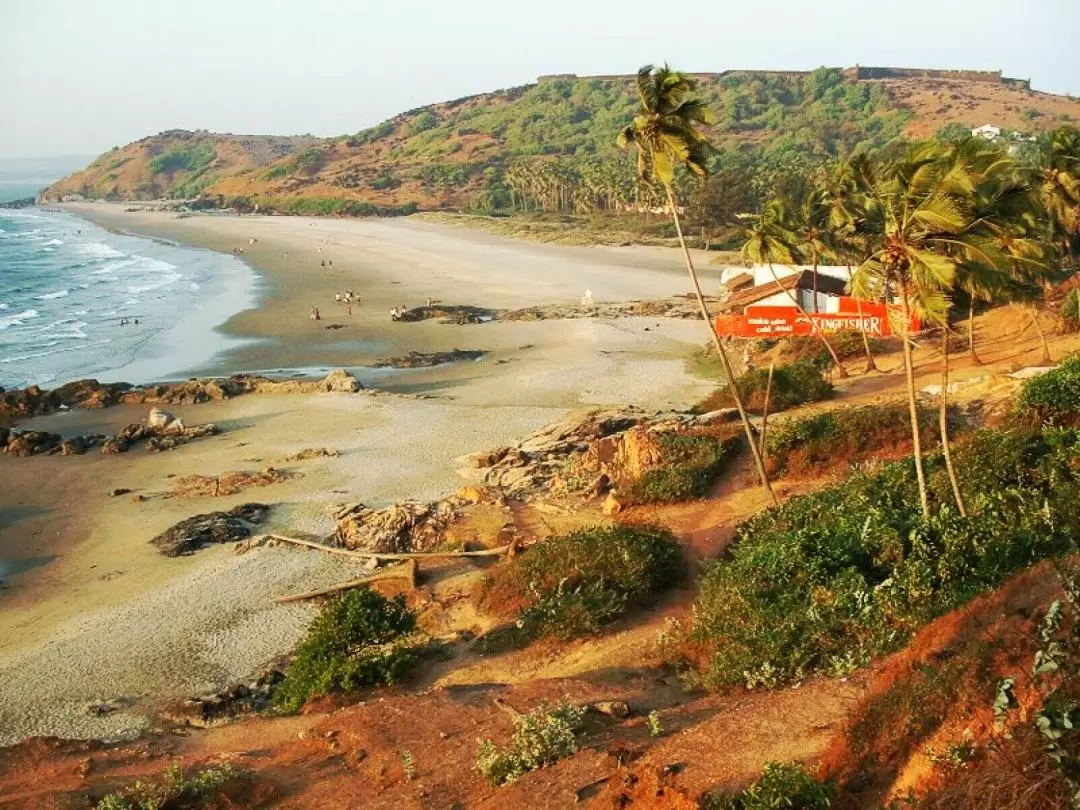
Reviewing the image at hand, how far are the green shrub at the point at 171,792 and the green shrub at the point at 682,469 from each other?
35.3 feet

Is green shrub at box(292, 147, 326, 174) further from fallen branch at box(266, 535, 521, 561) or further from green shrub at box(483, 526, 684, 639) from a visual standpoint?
green shrub at box(483, 526, 684, 639)

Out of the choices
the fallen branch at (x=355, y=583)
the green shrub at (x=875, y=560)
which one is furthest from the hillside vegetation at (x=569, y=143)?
the green shrub at (x=875, y=560)

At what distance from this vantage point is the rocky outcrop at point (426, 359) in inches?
1591

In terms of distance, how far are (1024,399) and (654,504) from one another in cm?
751

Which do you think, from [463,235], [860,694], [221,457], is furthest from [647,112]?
[463,235]

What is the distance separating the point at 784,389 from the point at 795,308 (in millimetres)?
7916

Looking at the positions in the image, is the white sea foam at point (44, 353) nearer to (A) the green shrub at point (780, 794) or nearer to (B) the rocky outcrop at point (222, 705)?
(B) the rocky outcrop at point (222, 705)

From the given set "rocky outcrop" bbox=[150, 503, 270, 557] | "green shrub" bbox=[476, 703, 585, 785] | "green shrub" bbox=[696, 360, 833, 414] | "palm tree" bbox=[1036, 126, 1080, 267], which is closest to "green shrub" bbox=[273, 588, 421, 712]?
"green shrub" bbox=[476, 703, 585, 785]

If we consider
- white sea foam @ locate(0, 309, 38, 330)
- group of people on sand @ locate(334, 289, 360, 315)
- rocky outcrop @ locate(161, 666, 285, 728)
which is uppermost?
group of people on sand @ locate(334, 289, 360, 315)

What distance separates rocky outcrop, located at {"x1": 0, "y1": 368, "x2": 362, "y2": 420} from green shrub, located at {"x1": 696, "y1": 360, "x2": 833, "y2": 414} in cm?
1531

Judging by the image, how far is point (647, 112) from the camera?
654 inches

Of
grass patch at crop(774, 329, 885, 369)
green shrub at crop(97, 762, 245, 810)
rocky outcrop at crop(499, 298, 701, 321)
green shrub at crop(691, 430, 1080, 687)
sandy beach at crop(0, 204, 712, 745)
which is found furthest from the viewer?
rocky outcrop at crop(499, 298, 701, 321)

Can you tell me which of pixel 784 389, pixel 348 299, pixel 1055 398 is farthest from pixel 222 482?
pixel 348 299

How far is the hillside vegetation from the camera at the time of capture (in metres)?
118
